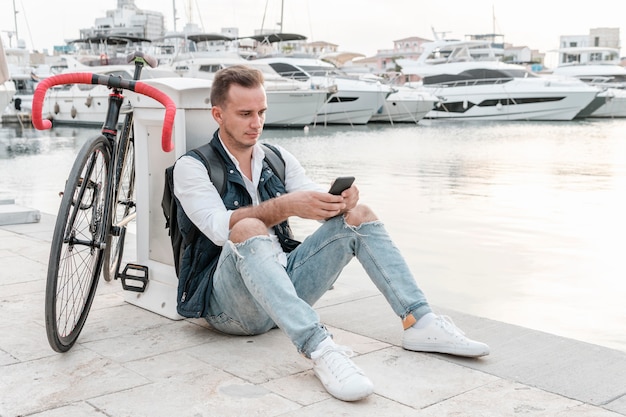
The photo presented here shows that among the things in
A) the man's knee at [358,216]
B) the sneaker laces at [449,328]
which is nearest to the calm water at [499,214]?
the sneaker laces at [449,328]

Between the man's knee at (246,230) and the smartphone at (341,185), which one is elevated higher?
the smartphone at (341,185)

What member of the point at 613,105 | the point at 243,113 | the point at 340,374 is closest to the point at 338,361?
the point at 340,374

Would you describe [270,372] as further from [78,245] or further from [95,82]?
[95,82]

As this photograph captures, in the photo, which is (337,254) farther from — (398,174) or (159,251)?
(398,174)

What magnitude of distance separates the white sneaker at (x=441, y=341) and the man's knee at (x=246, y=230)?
73 cm

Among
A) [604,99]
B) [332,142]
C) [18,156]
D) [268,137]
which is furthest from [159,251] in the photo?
[604,99]

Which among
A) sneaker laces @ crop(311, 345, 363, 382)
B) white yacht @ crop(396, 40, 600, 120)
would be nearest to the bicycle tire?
sneaker laces @ crop(311, 345, 363, 382)

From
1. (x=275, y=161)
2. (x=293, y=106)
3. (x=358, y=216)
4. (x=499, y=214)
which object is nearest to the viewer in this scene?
(x=358, y=216)

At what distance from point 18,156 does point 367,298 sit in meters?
18.3

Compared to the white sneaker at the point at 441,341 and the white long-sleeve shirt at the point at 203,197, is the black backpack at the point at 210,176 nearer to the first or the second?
the white long-sleeve shirt at the point at 203,197

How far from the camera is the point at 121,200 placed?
421 centimetres

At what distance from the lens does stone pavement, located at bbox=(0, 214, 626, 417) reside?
2629mm

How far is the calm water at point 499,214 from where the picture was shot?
5.48 meters

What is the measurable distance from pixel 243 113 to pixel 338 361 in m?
1.11
